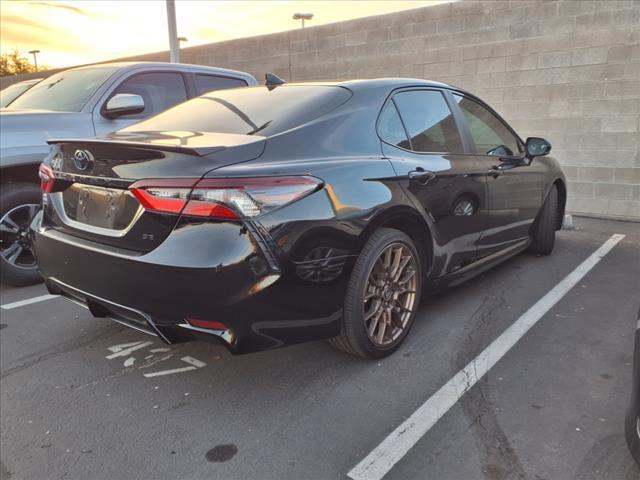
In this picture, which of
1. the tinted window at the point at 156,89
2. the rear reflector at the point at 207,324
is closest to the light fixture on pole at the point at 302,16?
the tinted window at the point at 156,89

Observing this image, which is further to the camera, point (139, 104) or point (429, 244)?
point (139, 104)

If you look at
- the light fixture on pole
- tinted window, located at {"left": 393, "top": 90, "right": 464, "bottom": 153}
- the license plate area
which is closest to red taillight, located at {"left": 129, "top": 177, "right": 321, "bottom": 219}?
the license plate area

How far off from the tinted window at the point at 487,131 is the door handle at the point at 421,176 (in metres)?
0.89

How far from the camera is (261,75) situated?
11086 mm

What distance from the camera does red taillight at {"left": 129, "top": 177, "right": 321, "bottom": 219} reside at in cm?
221

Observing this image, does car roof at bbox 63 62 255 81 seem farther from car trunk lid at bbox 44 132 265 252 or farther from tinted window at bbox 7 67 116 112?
car trunk lid at bbox 44 132 265 252

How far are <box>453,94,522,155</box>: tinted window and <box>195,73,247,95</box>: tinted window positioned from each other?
120 inches

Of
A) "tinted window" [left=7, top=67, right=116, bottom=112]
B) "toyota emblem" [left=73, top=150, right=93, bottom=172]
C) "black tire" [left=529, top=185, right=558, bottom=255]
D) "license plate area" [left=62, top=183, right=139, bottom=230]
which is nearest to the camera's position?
"license plate area" [left=62, top=183, right=139, bottom=230]

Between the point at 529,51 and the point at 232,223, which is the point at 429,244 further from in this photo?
the point at 529,51

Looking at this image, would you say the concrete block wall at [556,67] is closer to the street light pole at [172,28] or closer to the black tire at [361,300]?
the street light pole at [172,28]

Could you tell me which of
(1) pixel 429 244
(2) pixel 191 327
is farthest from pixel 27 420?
(1) pixel 429 244

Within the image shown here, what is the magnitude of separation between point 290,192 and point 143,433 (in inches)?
52.7

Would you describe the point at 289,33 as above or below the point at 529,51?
above

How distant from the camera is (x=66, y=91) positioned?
5.08 meters
